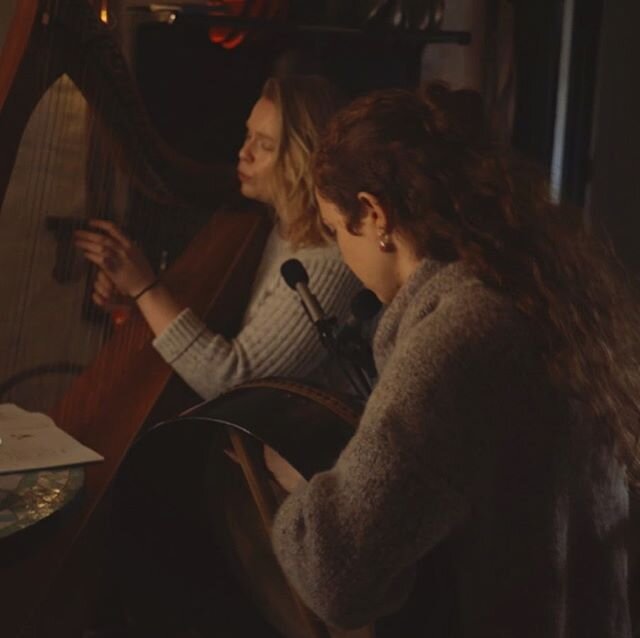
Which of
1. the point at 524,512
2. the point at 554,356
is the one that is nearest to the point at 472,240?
the point at 554,356

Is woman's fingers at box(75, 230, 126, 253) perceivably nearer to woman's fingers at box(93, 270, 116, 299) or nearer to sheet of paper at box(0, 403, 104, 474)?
woman's fingers at box(93, 270, 116, 299)

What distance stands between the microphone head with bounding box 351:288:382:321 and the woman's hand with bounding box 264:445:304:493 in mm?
204

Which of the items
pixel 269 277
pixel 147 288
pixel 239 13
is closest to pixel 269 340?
Answer: pixel 269 277

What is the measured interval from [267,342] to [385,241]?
24.1 inches

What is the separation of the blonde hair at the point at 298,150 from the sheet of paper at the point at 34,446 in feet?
1.82

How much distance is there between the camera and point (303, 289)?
4.69 ft

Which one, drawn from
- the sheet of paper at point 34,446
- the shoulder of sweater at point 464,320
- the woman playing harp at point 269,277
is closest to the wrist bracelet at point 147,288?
the woman playing harp at point 269,277

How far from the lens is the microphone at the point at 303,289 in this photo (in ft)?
4.58

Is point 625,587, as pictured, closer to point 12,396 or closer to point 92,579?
point 92,579

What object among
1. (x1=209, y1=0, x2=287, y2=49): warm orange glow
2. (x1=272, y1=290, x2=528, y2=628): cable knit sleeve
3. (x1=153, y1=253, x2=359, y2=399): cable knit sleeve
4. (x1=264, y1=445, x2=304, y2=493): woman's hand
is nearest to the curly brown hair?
(x1=272, y1=290, x2=528, y2=628): cable knit sleeve

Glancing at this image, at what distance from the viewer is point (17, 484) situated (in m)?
1.30

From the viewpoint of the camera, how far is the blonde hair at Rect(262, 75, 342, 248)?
1859mm

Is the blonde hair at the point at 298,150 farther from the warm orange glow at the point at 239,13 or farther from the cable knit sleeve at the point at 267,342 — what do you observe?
the warm orange glow at the point at 239,13

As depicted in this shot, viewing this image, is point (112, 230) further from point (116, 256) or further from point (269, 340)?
point (269, 340)
